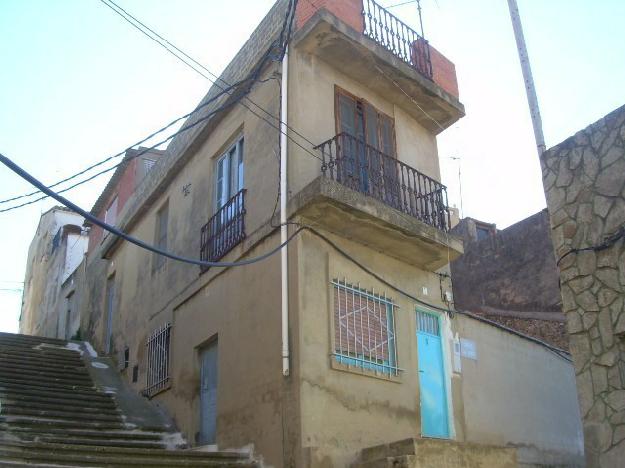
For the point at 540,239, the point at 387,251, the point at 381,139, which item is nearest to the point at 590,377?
the point at 387,251

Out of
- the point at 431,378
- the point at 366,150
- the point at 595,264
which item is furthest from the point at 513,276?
the point at 595,264

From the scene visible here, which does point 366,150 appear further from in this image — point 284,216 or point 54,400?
point 54,400

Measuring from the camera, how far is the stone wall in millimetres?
6699

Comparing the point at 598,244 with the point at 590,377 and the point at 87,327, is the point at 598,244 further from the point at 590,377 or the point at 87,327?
the point at 87,327

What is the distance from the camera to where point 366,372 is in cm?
877

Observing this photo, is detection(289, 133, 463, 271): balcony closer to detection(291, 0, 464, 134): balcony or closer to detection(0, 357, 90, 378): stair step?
detection(291, 0, 464, 134): balcony

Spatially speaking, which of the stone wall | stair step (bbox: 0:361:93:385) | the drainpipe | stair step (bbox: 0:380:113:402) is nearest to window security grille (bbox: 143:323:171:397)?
stair step (bbox: 0:380:113:402)

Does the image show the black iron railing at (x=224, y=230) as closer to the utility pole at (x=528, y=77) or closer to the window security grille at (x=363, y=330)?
the window security grille at (x=363, y=330)

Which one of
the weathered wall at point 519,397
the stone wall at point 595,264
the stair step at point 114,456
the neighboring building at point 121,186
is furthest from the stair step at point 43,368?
the stone wall at point 595,264

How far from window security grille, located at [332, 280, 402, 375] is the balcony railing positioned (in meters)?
1.42

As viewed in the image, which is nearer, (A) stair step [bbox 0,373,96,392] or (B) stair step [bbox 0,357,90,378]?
(A) stair step [bbox 0,373,96,392]

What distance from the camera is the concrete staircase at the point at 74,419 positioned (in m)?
8.05

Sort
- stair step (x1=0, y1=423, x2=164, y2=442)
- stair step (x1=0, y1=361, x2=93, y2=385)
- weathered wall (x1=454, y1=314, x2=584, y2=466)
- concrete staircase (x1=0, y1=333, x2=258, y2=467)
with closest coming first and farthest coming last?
concrete staircase (x1=0, y1=333, x2=258, y2=467), stair step (x1=0, y1=423, x2=164, y2=442), weathered wall (x1=454, y1=314, x2=584, y2=466), stair step (x1=0, y1=361, x2=93, y2=385)

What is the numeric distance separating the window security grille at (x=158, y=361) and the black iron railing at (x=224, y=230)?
6.10 feet
